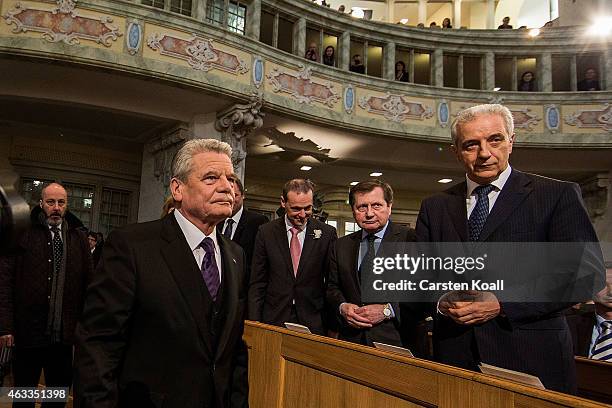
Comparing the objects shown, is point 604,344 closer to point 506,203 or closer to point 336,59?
point 506,203

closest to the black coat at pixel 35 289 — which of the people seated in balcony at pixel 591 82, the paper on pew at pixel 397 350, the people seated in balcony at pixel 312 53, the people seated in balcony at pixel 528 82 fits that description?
the paper on pew at pixel 397 350

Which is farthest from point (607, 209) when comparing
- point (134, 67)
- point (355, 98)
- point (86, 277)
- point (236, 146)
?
point (86, 277)

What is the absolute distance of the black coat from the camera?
3.00m

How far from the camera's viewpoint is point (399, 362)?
5.33 ft

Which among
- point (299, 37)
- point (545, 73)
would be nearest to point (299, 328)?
point (299, 37)

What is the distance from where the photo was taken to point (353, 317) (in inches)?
104

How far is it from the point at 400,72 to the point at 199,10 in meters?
4.21

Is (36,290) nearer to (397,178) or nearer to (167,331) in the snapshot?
(167,331)

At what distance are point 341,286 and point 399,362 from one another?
1.36m

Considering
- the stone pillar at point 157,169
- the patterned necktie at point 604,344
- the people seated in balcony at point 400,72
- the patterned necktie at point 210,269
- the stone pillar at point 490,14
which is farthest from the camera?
the stone pillar at point 490,14

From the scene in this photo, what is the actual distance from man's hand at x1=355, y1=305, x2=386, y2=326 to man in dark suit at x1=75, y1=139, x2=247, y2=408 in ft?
3.09

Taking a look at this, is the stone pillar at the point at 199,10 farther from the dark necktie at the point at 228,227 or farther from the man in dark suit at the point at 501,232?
the man in dark suit at the point at 501,232

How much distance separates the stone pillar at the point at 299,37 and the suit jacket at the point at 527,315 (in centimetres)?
793

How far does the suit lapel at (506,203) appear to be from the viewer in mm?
1713
